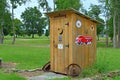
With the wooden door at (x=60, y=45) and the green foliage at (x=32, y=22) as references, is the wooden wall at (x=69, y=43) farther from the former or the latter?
the green foliage at (x=32, y=22)

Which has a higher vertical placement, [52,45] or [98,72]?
[52,45]

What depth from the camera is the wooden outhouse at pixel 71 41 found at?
9859 millimetres

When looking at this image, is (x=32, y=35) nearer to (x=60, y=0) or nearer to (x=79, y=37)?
(x=60, y=0)

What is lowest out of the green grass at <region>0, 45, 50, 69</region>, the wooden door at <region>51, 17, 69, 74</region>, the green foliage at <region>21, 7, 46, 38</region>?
the green grass at <region>0, 45, 50, 69</region>

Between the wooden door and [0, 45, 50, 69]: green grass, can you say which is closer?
the wooden door

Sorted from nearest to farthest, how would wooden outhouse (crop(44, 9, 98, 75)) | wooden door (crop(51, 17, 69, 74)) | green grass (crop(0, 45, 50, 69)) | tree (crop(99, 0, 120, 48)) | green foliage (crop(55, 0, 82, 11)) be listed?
wooden outhouse (crop(44, 9, 98, 75)) < wooden door (crop(51, 17, 69, 74)) < green grass (crop(0, 45, 50, 69)) < tree (crop(99, 0, 120, 48)) < green foliage (crop(55, 0, 82, 11))

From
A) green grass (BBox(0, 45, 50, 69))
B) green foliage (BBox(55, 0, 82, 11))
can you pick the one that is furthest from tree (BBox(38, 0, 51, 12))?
green grass (BBox(0, 45, 50, 69))

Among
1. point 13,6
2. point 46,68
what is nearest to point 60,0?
point 13,6

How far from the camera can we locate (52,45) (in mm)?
10852

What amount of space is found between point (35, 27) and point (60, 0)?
4760 cm

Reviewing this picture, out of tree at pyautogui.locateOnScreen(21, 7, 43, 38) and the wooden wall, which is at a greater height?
tree at pyautogui.locateOnScreen(21, 7, 43, 38)

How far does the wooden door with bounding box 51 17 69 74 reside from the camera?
33.2 ft

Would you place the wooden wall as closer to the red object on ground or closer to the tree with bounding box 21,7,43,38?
the red object on ground

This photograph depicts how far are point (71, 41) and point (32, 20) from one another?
88.3m
